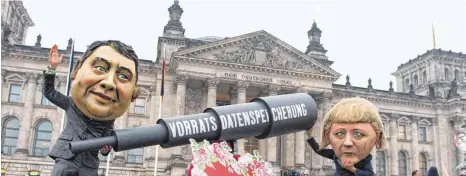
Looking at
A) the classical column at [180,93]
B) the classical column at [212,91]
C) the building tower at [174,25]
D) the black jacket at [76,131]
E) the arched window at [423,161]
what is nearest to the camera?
the black jacket at [76,131]

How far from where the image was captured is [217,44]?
36906 mm

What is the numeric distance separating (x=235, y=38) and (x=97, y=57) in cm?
3395

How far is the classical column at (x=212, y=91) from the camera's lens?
35406mm

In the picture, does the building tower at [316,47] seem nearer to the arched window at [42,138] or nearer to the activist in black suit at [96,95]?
the arched window at [42,138]

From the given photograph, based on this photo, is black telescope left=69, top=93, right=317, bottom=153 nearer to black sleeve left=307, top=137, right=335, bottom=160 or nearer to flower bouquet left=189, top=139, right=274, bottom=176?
flower bouquet left=189, top=139, right=274, bottom=176

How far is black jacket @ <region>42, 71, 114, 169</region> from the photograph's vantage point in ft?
12.4

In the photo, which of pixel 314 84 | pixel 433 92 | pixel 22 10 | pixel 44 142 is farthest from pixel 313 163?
pixel 22 10

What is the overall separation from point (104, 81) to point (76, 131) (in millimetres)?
477

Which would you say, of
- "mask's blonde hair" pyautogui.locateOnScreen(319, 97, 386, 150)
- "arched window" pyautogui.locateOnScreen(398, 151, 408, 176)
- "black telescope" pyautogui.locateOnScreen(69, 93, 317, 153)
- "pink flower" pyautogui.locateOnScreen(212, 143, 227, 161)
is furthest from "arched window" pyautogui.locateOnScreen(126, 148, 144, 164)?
"pink flower" pyautogui.locateOnScreen(212, 143, 227, 161)

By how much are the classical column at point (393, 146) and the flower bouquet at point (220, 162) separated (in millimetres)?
42443

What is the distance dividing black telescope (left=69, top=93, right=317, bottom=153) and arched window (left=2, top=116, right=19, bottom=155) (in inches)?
1396

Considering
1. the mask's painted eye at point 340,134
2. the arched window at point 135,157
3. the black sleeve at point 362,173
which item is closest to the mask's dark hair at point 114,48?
the mask's painted eye at point 340,134

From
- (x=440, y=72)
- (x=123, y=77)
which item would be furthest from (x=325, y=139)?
(x=440, y=72)

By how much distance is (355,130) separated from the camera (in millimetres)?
4016
